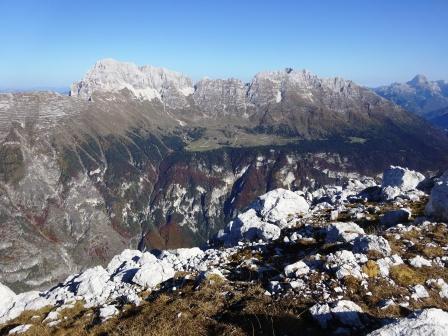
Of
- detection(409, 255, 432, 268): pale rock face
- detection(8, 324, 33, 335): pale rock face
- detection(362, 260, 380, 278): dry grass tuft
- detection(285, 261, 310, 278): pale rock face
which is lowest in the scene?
detection(8, 324, 33, 335): pale rock face

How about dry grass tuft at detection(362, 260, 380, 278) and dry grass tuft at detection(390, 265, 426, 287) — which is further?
dry grass tuft at detection(362, 260, 380, 278)

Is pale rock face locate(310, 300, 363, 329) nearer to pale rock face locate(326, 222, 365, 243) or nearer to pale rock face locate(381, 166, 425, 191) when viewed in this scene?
pale rock face locate(326, 222, 365, 243)

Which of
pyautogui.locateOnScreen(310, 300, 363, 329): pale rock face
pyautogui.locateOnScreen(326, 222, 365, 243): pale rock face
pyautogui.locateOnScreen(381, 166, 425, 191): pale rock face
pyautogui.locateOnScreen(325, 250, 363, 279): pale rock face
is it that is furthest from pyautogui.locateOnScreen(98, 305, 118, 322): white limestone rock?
pyautogui.locateOnScreen(381, 166, 425, 191): pale rock face

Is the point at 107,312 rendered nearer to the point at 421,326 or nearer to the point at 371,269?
the point at 371,269

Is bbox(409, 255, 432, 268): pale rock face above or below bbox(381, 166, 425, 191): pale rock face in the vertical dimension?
above

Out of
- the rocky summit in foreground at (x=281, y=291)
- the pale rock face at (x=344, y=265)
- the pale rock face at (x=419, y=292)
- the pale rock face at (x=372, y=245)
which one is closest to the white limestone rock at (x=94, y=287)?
the rocky summit in foreground at (x=281, y=291)

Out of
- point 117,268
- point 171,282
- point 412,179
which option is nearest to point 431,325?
point 171,282

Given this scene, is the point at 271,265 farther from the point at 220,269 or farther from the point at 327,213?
the point at 327,213
